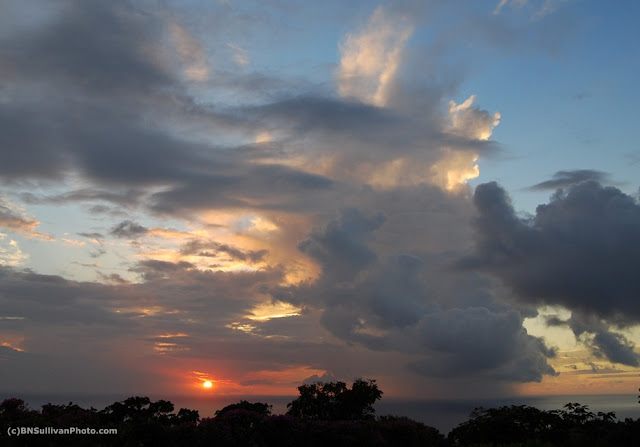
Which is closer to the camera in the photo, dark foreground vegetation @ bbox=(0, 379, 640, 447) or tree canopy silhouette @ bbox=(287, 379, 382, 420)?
dark foreground vegetation @ bbox=(0, 379, 640, 447)

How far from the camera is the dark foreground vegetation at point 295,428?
18.9 m

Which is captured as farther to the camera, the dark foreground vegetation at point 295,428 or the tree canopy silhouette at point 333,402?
the tree canopy silhouette at point 333,402

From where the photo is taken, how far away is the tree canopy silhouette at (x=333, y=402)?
31.5 metres

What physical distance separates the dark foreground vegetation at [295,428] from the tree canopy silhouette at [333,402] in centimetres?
535

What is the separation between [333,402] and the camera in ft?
104

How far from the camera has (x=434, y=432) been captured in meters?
22.4

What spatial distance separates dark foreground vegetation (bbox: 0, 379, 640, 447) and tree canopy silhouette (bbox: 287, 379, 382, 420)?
211 inches

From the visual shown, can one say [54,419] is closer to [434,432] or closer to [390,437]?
[390,437]

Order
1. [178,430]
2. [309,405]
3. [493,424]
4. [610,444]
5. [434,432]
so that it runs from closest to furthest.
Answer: [178,430]
[610,444]
[434,432]
[493,424]
[309,405]

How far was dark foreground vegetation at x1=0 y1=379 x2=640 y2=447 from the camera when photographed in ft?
61.9

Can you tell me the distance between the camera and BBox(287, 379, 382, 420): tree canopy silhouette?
31.5m

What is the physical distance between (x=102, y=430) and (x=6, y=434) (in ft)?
11.0

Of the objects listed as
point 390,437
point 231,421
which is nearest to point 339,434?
point 390,437

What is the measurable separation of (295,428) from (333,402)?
1258 cm
